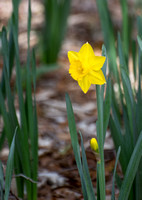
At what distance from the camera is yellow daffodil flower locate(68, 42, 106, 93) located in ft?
2.25

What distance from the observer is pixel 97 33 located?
351 cm

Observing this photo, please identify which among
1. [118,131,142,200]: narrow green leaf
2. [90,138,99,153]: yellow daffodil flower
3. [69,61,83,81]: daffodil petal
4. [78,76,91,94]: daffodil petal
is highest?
[69,61,83,81]: daffodil petal

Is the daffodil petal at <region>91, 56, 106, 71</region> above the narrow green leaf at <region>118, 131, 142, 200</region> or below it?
above

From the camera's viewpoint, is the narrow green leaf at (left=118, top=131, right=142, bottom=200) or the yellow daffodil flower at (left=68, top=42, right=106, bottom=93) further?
the narrow green leaf at (left=118, top=131, right=142, bottom=200)

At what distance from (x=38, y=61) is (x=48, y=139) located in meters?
1.42

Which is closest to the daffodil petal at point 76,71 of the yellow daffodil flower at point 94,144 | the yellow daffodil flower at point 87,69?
the yellow daffodil flower at point 87,69

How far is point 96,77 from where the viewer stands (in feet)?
2.25

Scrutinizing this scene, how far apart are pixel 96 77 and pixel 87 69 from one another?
1.0 inches

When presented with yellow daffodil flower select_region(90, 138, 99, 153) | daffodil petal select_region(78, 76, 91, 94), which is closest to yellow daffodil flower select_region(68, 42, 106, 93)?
daffodil petal select_region(78, 76, 91, 94)

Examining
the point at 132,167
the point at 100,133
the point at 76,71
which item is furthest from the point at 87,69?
the point at 132,167

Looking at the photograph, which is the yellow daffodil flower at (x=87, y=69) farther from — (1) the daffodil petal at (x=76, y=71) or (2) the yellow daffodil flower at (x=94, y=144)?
(2) the yellow daffodil flower at (x=94, y=144)

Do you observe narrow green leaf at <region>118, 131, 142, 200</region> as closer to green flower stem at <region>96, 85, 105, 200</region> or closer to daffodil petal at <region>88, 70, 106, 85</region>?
green flower stem at <region>96, 85, 105, 200</region>

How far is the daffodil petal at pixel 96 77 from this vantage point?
26.9 inches

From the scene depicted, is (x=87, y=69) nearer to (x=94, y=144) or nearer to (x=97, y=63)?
(x=97, y=63)
